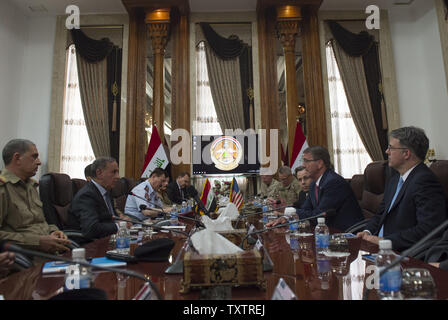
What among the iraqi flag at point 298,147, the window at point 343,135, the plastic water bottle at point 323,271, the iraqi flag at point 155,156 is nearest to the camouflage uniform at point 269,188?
the iraqi flag at point 298,147

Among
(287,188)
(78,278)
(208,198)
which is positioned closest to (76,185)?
(208,198)

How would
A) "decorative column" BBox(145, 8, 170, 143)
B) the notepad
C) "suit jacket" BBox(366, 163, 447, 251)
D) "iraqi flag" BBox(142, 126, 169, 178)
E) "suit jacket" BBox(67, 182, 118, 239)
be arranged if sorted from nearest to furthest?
the notepad, "suit jacket" BBox(366, 163, 447, 251), "suit jacket" BBox(67, 182, 118, 239), "iraqi flag" BBox(142, 126, 169, 178), "decorative column" BBox(145, 8, 170, 143)

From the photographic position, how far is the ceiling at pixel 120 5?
5816mm

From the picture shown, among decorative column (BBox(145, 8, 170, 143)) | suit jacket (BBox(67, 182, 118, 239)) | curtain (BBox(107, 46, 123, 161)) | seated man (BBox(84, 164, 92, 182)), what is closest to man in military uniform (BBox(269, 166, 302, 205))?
decorative column (BBox(145, 8, 170, 143))

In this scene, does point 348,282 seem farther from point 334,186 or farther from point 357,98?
point 357,98

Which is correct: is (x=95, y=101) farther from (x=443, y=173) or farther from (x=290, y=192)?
(x=443, y=173)

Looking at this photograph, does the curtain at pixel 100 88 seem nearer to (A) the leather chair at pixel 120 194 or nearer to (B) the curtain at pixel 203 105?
(B) the curtain at pixel 203 105

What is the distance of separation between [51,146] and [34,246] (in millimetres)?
4741

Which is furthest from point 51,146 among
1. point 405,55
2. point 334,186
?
point 405,55

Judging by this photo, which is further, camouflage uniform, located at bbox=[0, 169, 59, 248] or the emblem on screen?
the emblem on screen

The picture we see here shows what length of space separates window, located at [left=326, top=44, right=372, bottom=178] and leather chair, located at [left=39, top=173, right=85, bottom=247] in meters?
4.93

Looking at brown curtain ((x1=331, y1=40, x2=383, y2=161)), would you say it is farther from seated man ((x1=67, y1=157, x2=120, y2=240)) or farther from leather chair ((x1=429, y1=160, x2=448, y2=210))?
seated man ((x1=67, y1=157, x2=120, y2=240))

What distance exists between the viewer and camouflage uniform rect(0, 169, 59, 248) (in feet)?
5.54
